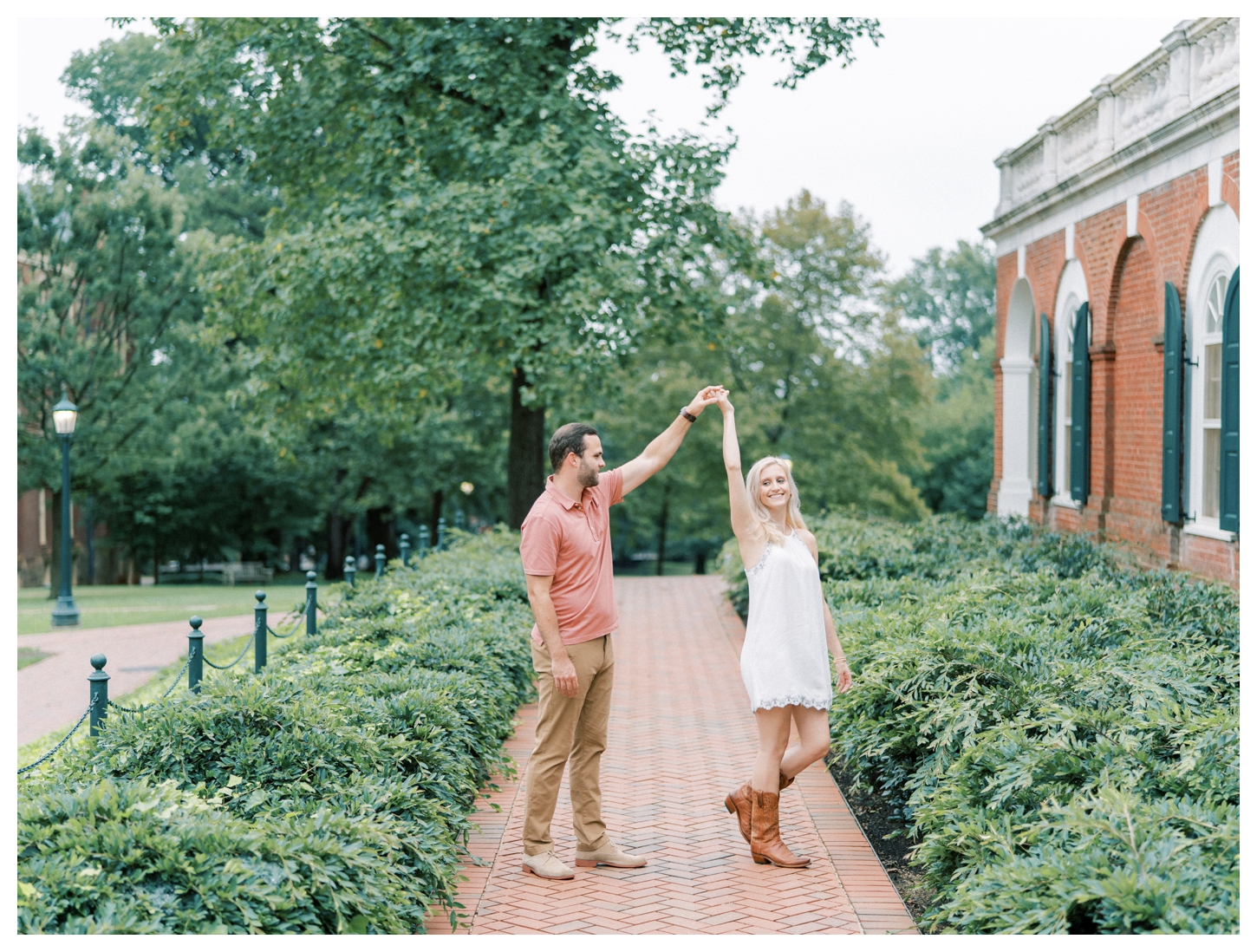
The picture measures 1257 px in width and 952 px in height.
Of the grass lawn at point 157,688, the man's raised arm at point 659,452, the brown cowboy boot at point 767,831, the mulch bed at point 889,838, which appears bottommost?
the grass lawn at point 157,688

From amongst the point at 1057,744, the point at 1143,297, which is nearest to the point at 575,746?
the point at 1057,744

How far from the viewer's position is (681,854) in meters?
5.50

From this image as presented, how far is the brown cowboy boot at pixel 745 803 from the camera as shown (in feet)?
17.4

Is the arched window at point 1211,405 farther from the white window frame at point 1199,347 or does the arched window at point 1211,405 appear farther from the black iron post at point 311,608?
the black iron post at point 311,608

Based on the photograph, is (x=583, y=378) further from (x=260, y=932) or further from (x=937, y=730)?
(x=260, y=932)

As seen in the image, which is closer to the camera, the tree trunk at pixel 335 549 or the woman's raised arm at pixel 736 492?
the woman's raised arm at pixel 736 492

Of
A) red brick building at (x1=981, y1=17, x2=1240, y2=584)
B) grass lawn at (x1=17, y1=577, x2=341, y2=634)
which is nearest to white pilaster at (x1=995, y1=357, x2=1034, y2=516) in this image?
red brick building at (x1=981, y1=17, x2=1240, y2=584)

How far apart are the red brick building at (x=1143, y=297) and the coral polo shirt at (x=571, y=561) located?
23.3ft

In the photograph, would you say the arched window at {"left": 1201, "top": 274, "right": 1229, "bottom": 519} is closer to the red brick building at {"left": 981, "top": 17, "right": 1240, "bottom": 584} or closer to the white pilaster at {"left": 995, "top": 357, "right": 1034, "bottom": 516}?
the red brick building at {"left": 981, "top": 17, "right": 1240, "bottom": 584}

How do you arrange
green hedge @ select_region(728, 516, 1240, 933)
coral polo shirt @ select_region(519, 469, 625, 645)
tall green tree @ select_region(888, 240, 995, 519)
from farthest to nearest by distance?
tall green tree @ select_region(888, 240, 995, 519), coral polo shirt @ select_region(519, 469, 625, 645), green hedge @ select_region(728, 516, 1240, 933)

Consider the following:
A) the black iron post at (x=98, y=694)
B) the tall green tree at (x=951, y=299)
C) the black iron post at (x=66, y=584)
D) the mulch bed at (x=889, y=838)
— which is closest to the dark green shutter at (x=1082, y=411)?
the mulch bed at (x=889, y=838)

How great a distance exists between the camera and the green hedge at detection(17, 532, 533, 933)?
3518 mm

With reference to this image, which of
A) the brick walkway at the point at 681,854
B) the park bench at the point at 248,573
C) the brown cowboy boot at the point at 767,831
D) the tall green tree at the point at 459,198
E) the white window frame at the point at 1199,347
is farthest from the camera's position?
the park bench at the point at 248,573

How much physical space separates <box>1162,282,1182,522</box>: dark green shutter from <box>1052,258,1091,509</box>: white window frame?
304cm
